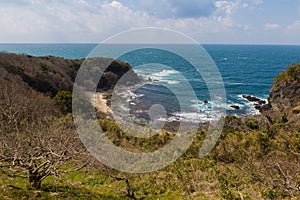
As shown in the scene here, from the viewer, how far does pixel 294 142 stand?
1105cm

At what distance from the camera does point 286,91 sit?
4259 centimetres

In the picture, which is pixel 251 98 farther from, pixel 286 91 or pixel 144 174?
pixel 144 174

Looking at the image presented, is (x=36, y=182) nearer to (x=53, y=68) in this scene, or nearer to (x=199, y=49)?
(x=199, y=49)

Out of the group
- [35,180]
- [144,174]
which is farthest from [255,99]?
[35,180]

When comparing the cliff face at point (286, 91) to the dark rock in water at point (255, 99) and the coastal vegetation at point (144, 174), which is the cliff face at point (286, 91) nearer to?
the dark rock in water at point (255, 99)

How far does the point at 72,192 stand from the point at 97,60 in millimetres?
50213

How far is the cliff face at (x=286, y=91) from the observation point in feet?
134

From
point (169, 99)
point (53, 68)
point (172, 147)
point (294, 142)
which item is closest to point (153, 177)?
point (172, 147)

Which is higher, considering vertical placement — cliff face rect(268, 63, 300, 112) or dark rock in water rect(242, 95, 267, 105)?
cliff face rect(268, 63, 300, 112)

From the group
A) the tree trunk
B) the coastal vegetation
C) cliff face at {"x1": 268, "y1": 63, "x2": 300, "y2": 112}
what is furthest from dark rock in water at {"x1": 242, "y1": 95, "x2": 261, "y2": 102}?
the tree trunk

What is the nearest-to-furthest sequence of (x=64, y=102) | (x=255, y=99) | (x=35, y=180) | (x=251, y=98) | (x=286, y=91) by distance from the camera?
(x=35, y=180), (x=64, y=102), (x=286, y=91), (x=255, y=99), (x=251, y=98)

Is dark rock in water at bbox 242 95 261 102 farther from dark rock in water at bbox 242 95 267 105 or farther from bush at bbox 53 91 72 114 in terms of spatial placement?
bush at bbox 53 91 72 114

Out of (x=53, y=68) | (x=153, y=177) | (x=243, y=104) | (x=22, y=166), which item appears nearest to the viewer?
(x=22, y=166)

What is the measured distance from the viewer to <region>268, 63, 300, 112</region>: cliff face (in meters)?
40.9
